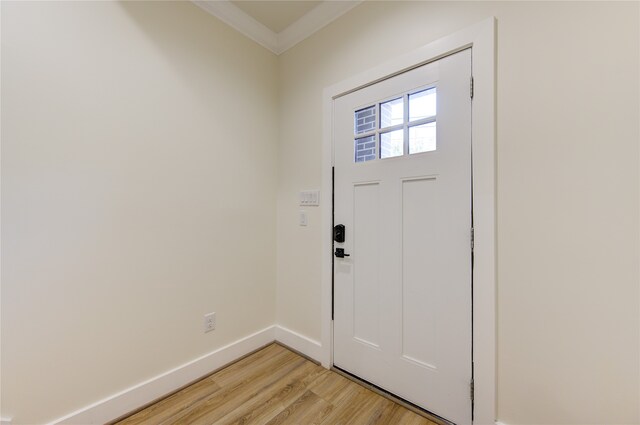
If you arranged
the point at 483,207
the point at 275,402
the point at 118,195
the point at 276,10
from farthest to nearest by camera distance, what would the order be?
the point at 276,10 → the point at 275,402 → the point at 118,195 → the point at 483,207

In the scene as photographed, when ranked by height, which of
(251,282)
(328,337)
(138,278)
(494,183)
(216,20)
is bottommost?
(328,337)

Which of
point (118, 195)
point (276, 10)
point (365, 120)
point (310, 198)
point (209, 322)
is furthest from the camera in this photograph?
point (310, 198)

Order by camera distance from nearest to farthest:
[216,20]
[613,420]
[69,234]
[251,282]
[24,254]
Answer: [613,420], [24,254], [69,234], [216,20], [251,282]

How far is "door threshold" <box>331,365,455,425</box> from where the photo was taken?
1473 millimetres

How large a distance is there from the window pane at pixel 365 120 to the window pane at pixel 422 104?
26 cm

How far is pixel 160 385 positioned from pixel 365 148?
2069 mm

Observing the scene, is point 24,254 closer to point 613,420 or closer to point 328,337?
point 328,337

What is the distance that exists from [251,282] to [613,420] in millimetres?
2145

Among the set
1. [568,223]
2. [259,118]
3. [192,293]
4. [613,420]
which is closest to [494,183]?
[568,223]

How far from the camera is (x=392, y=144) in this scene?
1.69 meters

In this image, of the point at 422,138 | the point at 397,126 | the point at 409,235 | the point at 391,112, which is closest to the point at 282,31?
the point at 391,112

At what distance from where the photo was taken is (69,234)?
1.36 meters

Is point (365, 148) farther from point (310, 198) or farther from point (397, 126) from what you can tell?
point (310, 198)

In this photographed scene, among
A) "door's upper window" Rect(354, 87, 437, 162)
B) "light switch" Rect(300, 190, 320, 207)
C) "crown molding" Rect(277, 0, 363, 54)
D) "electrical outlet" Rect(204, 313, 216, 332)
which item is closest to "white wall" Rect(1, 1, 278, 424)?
"electrical outlet" Rect(204, 313, 216, 332)
